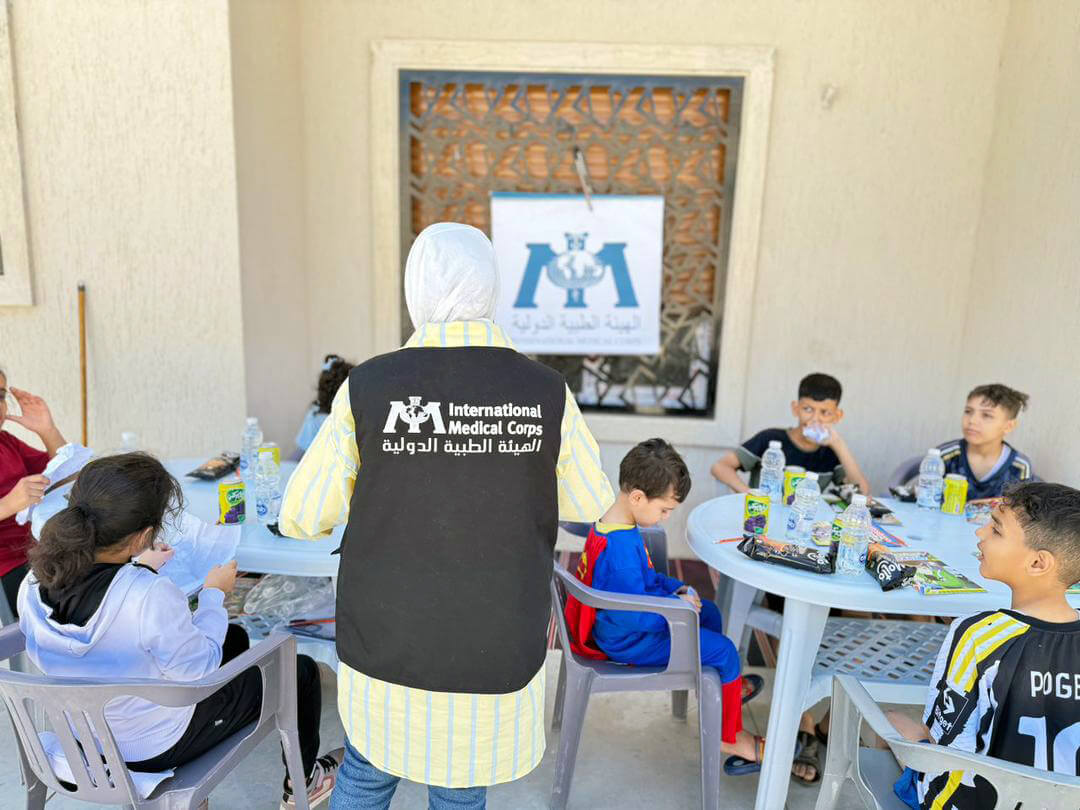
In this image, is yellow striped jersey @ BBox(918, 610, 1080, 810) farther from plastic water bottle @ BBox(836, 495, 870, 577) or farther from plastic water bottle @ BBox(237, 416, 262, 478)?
plastic water bottle @ BBox(237, 416, 262, 478)

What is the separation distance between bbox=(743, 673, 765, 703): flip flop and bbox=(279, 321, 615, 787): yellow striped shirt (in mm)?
1373

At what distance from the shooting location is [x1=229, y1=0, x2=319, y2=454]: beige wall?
362 cm

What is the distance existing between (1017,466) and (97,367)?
4173 millimetres

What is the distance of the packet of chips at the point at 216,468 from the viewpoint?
278 cm

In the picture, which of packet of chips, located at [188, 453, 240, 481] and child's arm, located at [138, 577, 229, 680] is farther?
packet of chips, located at [188, 453, 240, 481]

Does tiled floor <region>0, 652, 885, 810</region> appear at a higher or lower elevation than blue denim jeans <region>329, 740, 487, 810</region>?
lower

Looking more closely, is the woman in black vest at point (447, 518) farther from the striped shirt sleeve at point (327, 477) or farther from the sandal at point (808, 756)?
the sandal at point (808, 756)

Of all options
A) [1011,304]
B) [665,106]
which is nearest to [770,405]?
[1011,304]

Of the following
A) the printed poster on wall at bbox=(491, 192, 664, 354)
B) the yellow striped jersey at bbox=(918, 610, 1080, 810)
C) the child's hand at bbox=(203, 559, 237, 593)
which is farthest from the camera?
the printed poster on wall at bbox=(491, 192, 664, 354)

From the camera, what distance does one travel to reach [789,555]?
2.16m

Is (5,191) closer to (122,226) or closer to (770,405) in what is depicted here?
Result: (122,226)

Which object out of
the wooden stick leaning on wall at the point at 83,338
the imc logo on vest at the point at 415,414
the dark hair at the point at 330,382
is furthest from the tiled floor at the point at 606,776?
the wooden stick leaning on wall at the point at 83,338

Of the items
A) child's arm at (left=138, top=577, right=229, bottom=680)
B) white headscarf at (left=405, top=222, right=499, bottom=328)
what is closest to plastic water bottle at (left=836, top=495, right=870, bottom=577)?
white headscarf at (left=405, top=222, right=499, bottom=328)

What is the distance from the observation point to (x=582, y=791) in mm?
2385
